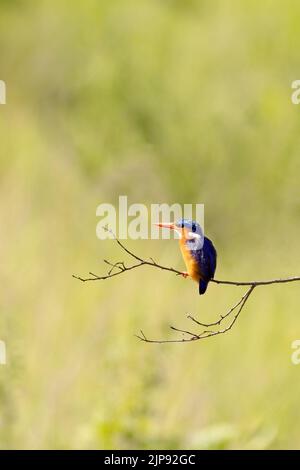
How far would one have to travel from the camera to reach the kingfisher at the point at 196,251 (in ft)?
5.27

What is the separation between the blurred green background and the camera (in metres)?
4.27

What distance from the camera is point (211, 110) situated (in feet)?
24.5

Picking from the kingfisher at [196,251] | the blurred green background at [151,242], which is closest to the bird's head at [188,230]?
the kingfisher at [196,251]

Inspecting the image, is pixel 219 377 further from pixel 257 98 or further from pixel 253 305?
pixel 257 98

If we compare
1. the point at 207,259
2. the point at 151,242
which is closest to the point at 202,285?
the point at 207,259

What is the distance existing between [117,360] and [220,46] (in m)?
4.66

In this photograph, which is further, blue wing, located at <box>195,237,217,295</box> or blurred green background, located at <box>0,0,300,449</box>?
blurred green background, located at <box>0,0,300,449</box>

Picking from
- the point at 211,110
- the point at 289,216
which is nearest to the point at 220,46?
the point at 211,110

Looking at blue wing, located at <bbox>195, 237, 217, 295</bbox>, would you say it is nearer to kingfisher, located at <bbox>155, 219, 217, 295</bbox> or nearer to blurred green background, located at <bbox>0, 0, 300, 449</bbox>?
kingfisher, located at <bbox>155, 219, 217, 295</bbox>

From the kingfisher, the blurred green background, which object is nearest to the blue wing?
the kingfisher

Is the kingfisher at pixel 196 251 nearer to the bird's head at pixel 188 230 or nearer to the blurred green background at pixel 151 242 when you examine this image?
the bird's head at pixel 188 230

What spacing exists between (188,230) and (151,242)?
3718mm

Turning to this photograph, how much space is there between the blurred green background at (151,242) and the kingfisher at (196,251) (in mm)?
802

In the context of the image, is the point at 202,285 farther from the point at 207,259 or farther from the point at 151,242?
the point at 151,242
